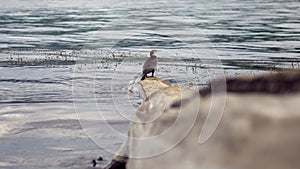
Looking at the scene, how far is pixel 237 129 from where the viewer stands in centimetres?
91

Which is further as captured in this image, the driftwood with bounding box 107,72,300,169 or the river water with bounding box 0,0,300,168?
the river water with bounding box 0,0,300,168

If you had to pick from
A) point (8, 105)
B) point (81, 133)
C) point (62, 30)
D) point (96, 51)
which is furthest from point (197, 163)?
point (62, 30)

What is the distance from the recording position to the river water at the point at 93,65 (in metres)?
9.74

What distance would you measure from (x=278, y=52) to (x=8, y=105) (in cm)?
1569

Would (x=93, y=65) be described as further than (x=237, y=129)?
Yes

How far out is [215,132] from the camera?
3.20 feet

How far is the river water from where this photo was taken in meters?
9.74

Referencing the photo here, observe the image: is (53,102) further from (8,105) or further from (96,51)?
(96,51)

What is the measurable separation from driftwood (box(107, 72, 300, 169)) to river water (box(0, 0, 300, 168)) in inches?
21.0

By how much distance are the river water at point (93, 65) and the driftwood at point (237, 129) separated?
53 centimetres

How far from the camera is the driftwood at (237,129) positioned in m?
0.84

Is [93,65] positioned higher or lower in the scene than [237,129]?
lower

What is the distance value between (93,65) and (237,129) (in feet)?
75.6

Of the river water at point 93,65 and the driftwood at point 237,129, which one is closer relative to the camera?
the driftwood at point 237,129
